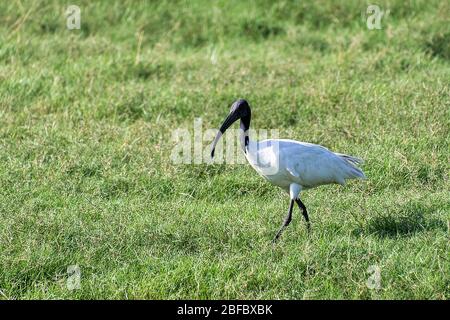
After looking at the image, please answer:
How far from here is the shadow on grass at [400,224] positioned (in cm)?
686

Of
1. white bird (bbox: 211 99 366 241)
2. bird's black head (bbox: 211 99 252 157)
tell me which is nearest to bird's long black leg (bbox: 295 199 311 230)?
white bird (bbox: 211 99 366 241)

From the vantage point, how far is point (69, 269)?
6.41 metres

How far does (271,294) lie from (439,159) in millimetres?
2725

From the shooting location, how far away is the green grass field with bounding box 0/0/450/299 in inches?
249

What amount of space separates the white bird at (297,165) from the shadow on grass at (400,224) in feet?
1.30

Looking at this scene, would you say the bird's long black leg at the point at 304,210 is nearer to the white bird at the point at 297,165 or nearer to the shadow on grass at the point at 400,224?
the white bird at the point at 297,165

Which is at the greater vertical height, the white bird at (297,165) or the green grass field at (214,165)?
the white bird at (297,165)

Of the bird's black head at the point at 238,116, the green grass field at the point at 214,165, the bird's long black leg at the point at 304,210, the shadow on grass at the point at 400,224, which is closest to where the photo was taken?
the green grass field at the point at 214,165

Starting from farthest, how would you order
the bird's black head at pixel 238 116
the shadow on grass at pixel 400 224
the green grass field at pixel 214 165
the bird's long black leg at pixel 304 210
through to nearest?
the bird's black head at pixel 238 116, the bird's long black leg at pixel 304 210, the shadow on grass at pixel 400 224, the green grass field at pixel 214 165

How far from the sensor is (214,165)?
8.29 m

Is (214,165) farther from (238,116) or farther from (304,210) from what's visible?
(304,210)

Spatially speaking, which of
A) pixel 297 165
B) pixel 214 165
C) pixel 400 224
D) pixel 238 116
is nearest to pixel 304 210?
pixel 297 165

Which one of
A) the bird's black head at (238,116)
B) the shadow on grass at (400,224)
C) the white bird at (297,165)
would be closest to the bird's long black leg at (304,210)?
the white bird at (297,165)

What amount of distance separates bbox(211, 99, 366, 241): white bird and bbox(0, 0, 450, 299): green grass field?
255 millimetres
